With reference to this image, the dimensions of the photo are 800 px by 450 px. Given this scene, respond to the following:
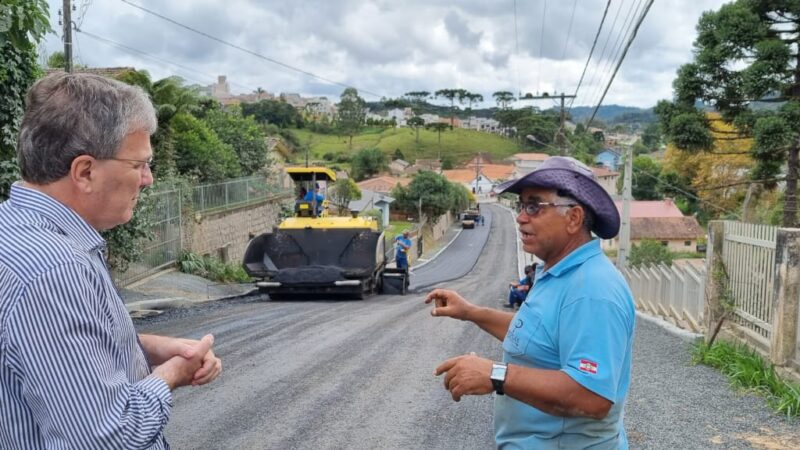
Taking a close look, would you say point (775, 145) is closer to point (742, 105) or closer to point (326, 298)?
point (742, 105)

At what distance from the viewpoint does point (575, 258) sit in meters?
2.53

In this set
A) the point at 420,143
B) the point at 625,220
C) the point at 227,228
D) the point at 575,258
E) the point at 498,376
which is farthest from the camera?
the point at 420,143

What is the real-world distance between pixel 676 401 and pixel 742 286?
9.05ft

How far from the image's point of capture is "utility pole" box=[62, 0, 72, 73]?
12.2 metres

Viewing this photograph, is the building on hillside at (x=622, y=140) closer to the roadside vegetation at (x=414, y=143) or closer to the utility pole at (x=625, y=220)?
the utility pole at (x=625, y=220)

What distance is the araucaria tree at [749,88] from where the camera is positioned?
1725cm

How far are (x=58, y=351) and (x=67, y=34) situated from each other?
1232cm

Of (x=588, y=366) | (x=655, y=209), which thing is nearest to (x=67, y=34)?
(x=588, y=366)

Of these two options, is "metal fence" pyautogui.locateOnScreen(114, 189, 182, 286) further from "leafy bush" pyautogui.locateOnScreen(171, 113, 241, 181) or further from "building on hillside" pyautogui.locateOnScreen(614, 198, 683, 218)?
"building on hillside" pyautogui.locateOnScreen(614, 198, 683, 218)

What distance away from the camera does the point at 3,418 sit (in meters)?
1.76

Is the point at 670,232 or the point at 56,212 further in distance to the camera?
the point at 670,232

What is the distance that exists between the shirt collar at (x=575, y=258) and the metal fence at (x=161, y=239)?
14252 millimetres

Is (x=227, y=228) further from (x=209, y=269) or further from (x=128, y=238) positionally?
(x=128, y=238)

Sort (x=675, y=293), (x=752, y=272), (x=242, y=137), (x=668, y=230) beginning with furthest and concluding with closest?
(x=668, y=230)
(x=242, y=137)
(x=675, y=293)
(x=752, y=272)
